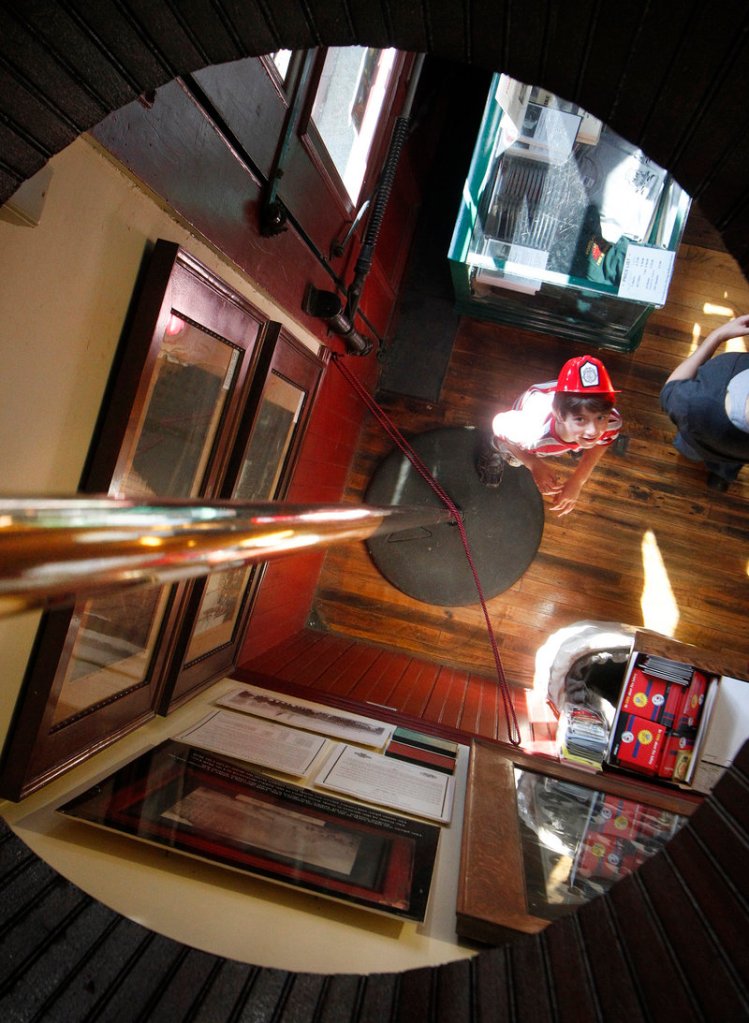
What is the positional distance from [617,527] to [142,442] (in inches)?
130

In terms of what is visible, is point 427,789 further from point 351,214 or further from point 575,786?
point 351,214

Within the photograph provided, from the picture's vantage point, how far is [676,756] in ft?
9.93

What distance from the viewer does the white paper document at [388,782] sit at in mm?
1898

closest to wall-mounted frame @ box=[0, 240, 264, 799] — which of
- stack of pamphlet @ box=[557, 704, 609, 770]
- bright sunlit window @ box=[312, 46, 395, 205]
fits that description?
bright sunlit window @ box=[312, 46, 395, 205]

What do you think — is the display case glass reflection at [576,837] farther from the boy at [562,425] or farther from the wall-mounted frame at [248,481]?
the boy at [562,425]

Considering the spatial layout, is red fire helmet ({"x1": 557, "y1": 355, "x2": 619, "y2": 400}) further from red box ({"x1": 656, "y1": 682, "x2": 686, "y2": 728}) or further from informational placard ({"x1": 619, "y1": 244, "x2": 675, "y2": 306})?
red box ({"x1": 656, "y1": 682, "x2": 686, "y2": 728})

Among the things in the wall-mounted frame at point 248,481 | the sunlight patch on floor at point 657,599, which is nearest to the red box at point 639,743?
the sunlight patch on floor at point 657,599

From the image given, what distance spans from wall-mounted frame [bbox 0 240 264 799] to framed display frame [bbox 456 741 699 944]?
38.3 inches

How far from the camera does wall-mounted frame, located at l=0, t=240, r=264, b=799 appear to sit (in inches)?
60.3

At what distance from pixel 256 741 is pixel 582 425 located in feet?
6.63

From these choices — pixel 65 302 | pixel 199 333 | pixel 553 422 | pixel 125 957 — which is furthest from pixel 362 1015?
pixel 553 422

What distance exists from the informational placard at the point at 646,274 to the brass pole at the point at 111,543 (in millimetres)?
3087

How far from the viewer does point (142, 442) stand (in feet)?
5.54

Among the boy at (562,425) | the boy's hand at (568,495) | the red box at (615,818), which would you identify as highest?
the boy at (562,425)
